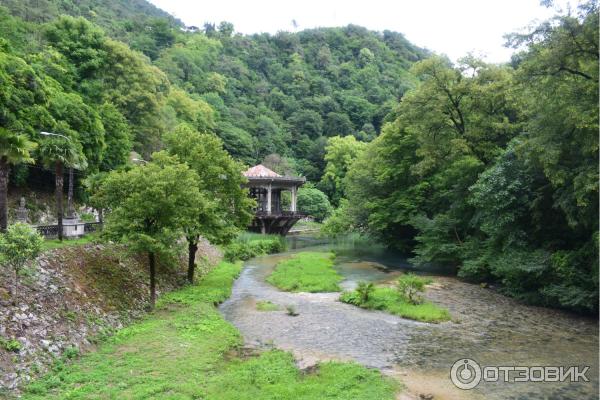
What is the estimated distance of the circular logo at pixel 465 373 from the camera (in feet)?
36.8

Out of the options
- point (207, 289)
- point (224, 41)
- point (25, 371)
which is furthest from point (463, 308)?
point (224, 41)

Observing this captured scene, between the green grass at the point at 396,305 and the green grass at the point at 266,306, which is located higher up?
the green grass at the point at 396,305

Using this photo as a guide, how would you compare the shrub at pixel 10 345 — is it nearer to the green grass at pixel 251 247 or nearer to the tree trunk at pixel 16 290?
the tree trunk at pixel 16 290

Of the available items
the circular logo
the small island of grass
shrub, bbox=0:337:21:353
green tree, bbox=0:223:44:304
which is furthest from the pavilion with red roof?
shrub, bbox=0:337:21:353

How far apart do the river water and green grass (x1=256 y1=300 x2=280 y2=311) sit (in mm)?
340

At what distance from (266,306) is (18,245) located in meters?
11.1

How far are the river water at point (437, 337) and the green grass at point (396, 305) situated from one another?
509 mm

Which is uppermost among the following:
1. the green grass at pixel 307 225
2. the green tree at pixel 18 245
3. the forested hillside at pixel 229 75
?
the forested hillside at pixel 229 75

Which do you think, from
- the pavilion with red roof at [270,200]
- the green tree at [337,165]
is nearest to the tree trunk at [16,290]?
the pavilion with red roof at [270,200]

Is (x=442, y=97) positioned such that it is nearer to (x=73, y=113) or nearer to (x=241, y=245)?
(x=241, y=245)

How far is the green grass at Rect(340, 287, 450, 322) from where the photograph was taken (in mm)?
18109

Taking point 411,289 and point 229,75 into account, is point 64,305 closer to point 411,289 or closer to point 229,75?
point 411,289

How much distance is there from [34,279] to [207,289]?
943cm

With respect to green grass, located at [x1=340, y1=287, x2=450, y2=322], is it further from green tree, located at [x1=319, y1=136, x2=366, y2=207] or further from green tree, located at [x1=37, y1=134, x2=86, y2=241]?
green tree, located at [x1=319, y1=136, x2=366, y2=207]
